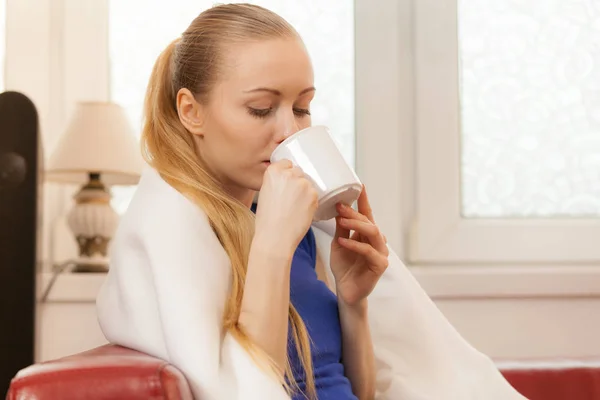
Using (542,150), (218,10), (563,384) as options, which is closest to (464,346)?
(563,384)

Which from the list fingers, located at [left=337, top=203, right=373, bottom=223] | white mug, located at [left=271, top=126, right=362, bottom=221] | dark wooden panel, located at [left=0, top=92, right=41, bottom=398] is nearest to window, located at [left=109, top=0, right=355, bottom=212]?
dark wooden panel, located at [left=0, top=92, right=41, bottom=398]

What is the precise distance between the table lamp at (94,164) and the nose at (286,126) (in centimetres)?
98

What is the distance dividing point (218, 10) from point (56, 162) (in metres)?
0.92

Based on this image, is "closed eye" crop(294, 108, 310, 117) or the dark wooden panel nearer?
"closed eye" crop(294, 108, 310, 117)

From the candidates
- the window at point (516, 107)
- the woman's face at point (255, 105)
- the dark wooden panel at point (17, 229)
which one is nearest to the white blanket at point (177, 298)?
the woman's face at point (255, 105)

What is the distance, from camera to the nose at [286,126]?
1085 millimetres

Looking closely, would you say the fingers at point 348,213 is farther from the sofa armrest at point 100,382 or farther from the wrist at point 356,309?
the sofa armrest at point 100,382

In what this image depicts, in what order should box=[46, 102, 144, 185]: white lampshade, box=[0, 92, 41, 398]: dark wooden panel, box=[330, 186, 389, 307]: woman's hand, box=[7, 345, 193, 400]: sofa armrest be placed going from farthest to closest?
box=[46, 102, 144, 185]: white lampshade → box=[0, 92, 41, 398]: dark wooden panel → box=[330, 186, 389, 307]: woman's hand → box=[7, 345, 193, 400]: sofa armrest

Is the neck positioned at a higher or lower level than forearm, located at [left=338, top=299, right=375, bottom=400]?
higher

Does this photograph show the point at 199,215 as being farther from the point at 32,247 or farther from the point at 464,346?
the point at 464,346

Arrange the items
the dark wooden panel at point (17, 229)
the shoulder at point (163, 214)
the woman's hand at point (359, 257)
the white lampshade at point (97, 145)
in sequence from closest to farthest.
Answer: the shoulder at point (163, 214) < the woman's hand at point (359, 257) < the dark wooden panel at point (17, 229) < the white lampshade at point (97, 145)

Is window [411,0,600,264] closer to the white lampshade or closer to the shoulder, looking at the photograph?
the white lampshade

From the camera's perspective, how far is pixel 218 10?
1211 millimetres

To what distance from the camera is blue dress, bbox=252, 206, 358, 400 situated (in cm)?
112
